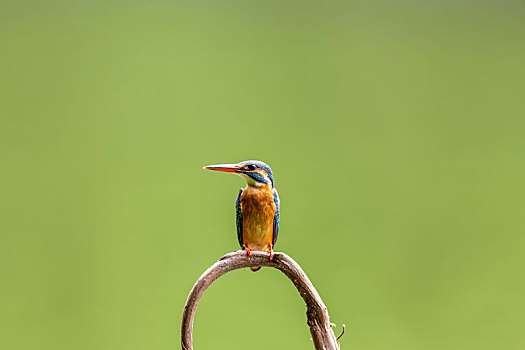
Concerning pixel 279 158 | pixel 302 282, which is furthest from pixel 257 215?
pixel 279 158

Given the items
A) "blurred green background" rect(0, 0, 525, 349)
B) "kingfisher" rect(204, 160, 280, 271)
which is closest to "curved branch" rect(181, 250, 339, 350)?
"kingfisher" rect(204, 160, 280, 271)

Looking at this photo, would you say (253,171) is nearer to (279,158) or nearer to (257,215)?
(257,215)

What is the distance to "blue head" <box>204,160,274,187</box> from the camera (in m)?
1.14

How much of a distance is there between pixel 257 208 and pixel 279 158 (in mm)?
814

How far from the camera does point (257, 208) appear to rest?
118 centimetres

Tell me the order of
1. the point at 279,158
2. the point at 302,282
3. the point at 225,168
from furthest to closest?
the point at 279,158
the point at 225,168
the point at 302,282

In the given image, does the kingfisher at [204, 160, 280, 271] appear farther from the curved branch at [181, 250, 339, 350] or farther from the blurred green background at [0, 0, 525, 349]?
the blurred green background at [0, 0, 525, 349]

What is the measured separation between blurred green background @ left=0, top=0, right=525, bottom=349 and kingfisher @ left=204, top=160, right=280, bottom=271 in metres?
0.67

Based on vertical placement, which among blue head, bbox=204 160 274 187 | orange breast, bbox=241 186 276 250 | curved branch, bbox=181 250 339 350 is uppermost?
blue head, bbox=204 160 274 187

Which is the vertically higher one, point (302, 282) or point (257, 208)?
point (257, 208)

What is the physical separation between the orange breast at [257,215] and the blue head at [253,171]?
0.02 m
